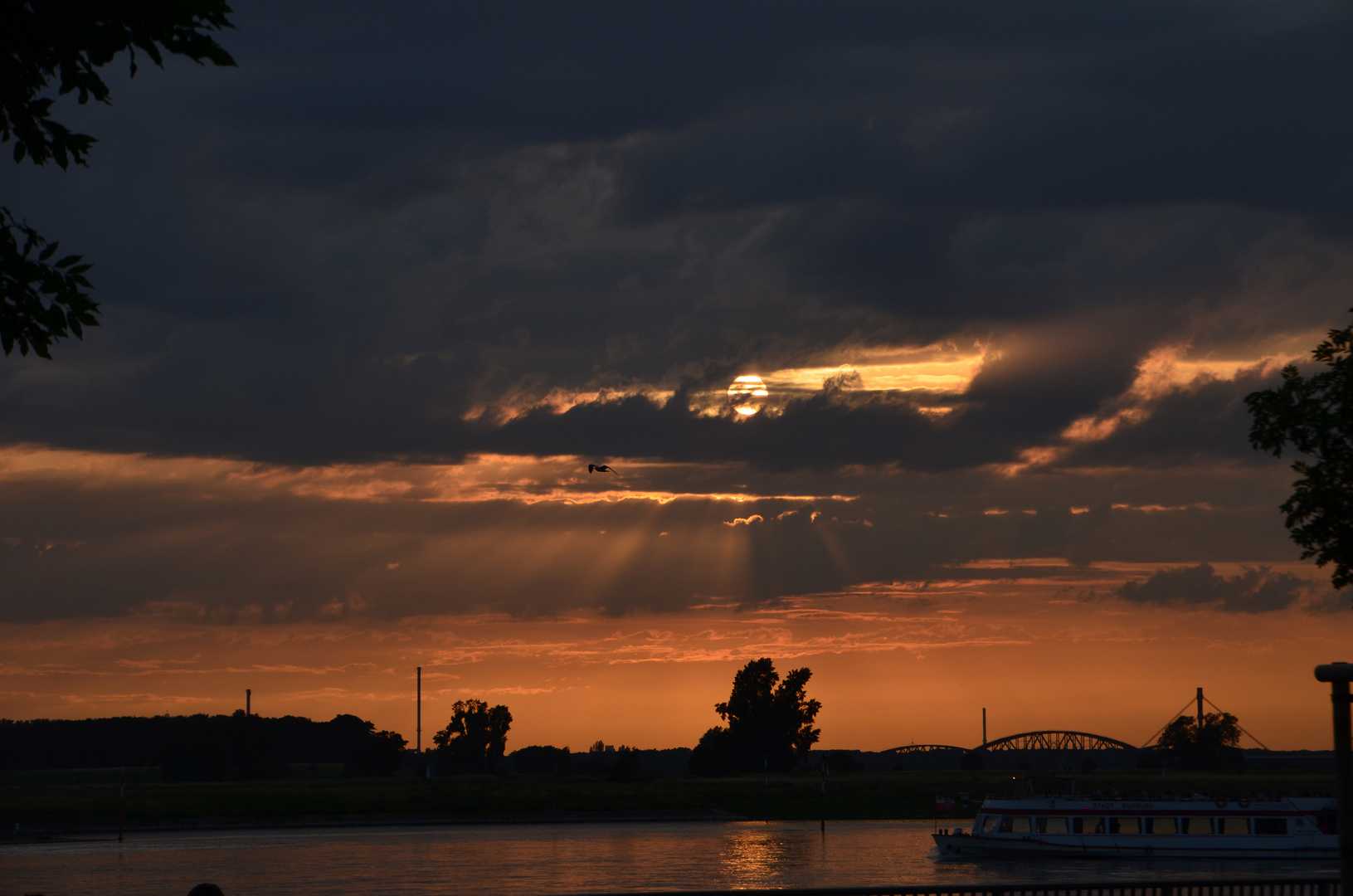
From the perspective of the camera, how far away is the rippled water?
71500 millimetres

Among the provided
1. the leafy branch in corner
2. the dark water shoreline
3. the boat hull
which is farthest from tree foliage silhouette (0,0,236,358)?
the dark water shoreline

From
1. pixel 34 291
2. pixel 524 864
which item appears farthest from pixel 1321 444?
pixel 524 864

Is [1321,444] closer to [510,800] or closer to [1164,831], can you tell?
[1164,831]

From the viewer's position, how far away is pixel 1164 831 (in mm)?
93938

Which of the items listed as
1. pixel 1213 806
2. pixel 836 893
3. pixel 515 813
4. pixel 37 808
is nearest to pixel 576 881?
pixel 1213 806

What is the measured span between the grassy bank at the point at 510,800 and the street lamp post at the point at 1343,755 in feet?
409

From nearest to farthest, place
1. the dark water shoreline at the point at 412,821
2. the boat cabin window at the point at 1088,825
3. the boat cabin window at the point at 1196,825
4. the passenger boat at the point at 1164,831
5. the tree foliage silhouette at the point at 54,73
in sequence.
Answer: the tree foliage silhouette at the point at 54,73 < the passenger boat at the point at 1164,831 < the boat cabin window at the point at 1196,825 < the boat cabin window at the point at 1088,825 < the dark water shoreline at the point at 412,821

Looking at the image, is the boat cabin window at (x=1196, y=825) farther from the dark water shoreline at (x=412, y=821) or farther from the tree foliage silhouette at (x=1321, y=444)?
the tree foliage silhouette at (x=1321, y=444)

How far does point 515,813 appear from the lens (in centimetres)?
15375

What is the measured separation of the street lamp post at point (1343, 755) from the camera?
18656mm

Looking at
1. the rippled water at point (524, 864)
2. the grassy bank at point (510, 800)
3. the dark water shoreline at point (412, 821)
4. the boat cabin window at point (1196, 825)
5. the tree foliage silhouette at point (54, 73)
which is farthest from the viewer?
the grassy bank at point (510, 800)

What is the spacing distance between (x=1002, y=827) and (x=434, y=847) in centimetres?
4163

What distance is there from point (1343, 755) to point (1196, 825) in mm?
81019

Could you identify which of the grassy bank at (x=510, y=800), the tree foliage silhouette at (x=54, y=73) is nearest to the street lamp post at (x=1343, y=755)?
the tree foliage silhouette at (x=54, y=73)
